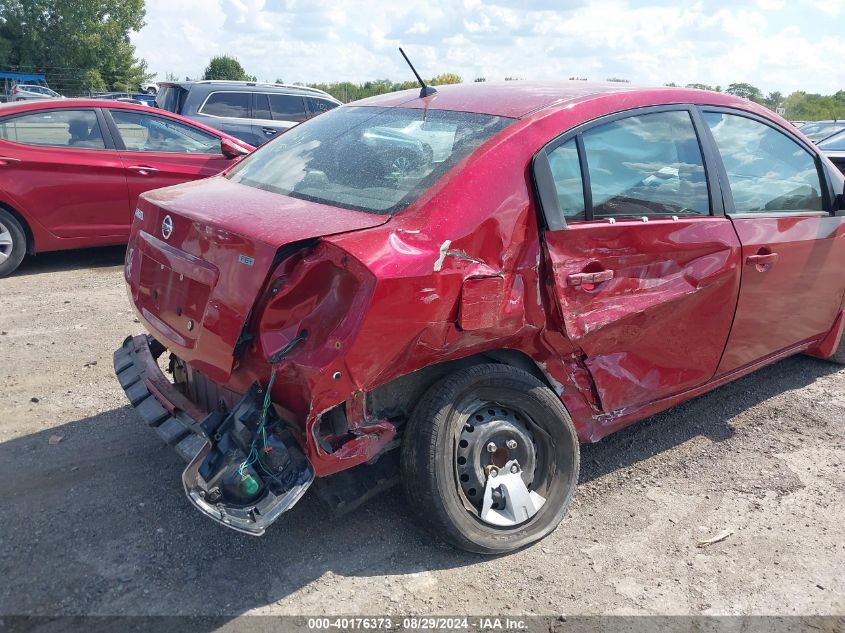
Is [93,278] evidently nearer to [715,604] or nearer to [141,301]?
[141,301]

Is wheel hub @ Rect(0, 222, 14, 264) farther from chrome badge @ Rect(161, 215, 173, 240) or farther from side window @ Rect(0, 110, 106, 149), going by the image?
chrome badge @ Rect(161, 215, 173, 240)

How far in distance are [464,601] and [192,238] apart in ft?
5.70

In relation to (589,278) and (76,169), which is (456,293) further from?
(76,169)

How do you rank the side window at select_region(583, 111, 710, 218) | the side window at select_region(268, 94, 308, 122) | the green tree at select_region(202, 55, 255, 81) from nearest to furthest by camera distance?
1. the side window at select_region(583, 111, 710, 218)
2. the side window at select_region(268, 94, 308, 122)
3. the green tree at select_region(202, 55, 255, 81)

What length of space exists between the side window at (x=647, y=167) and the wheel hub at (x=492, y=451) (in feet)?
3.11

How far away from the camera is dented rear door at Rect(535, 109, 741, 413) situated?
3.03 metres

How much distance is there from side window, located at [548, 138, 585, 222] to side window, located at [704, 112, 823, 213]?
1001 mm

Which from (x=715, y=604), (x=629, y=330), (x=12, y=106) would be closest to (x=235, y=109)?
(x=12, y=106)

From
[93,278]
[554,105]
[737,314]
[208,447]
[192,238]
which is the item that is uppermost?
[554,105]

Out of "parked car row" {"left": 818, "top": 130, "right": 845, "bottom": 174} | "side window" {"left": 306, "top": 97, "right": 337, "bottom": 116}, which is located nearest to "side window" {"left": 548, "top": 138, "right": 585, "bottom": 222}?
"parked car row" {"left": 818, "top": 130, "right": 845, "bottom": 174}

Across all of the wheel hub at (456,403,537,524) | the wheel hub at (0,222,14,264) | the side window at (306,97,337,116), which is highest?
the side window at (306,97,337,116)

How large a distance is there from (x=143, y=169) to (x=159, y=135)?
491 mm

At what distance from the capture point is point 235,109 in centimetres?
1164

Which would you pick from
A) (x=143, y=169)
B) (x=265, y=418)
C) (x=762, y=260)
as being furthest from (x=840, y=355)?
(x=143, y=169)
